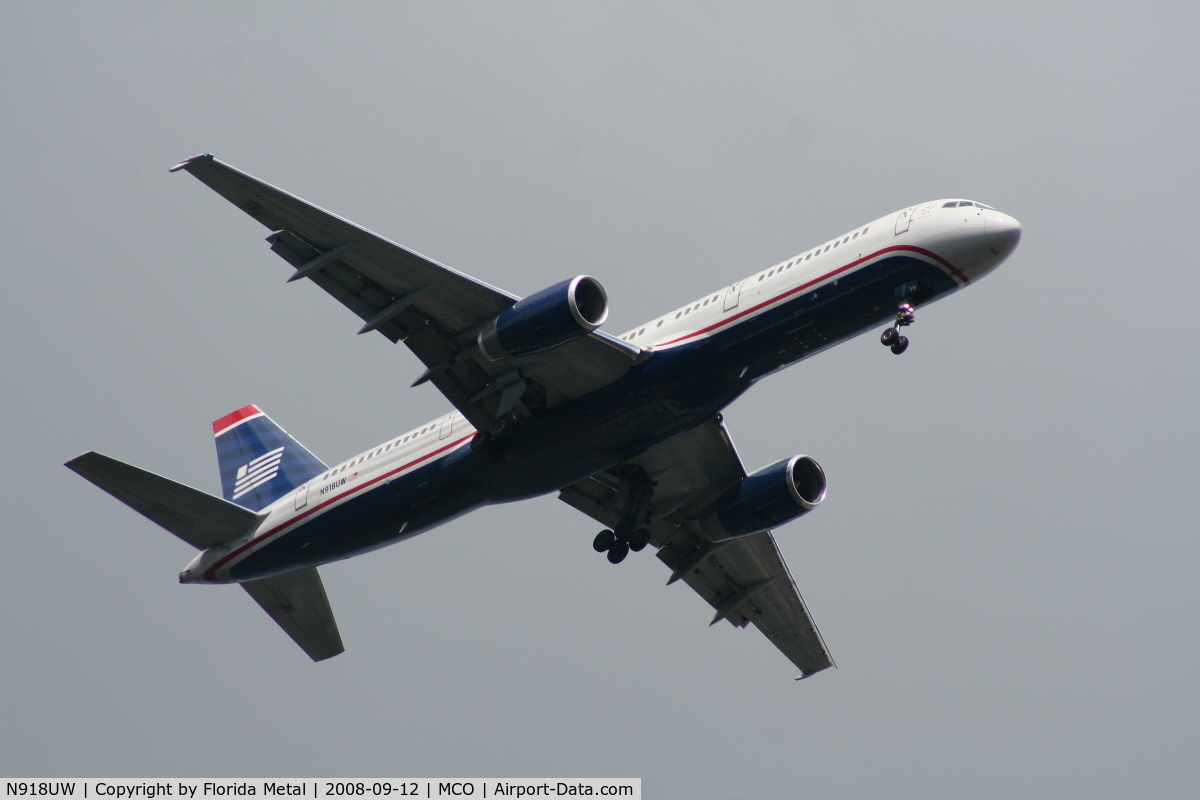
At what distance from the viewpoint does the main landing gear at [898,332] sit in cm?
3092

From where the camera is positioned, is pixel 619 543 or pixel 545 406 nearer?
pixel 545 406

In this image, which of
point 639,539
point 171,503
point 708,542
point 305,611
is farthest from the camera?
point 708,542

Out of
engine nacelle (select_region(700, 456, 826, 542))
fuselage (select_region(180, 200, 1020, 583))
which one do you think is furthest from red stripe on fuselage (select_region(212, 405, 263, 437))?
engine nacelle (select_region(700, 456, 826, 542))

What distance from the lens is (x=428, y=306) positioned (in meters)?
32.2

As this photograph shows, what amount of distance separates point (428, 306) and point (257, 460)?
11117 mm

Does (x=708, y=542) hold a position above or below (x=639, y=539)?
above

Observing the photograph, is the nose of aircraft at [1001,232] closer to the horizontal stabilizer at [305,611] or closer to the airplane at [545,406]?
the airplane at [545,406]

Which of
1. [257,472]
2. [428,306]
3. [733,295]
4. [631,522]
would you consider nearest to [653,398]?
[733,295]

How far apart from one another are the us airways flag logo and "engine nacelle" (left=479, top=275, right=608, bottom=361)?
1124 cm

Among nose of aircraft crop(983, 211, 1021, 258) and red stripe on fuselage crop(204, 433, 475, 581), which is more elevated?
nose of aircraft crop(983, 211, 1021, 258)

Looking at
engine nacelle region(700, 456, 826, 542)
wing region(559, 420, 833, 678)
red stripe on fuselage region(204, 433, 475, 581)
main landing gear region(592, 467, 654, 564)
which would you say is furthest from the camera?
main landing gear region(592, 467, 654, 564)

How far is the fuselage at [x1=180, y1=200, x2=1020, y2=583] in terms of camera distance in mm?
31031

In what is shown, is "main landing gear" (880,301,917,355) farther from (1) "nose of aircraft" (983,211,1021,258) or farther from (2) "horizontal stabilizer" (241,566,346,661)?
(2) "horizontal stabilizer" (241,566,346,661)

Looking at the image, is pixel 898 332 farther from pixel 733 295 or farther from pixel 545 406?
pixel 545 406
